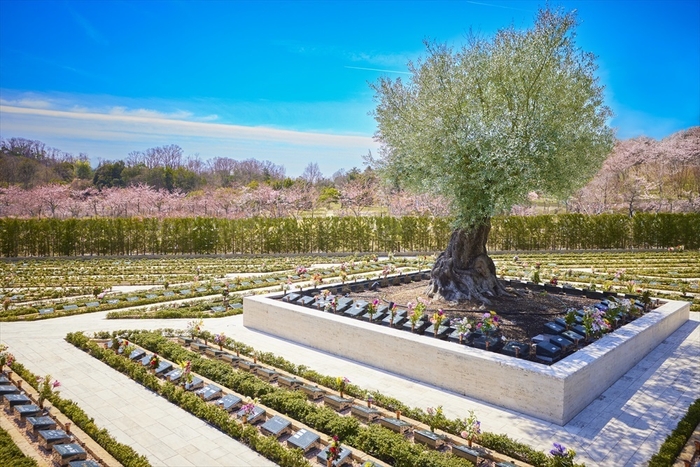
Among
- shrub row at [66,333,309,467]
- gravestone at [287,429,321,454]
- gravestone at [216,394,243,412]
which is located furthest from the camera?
gravestone at [216,394,243,412]

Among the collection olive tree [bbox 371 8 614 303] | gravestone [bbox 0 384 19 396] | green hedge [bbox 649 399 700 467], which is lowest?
gravestone [bbox 0 384 19 396]

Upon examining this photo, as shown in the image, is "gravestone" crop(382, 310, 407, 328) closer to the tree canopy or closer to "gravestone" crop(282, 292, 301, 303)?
the tree canopy

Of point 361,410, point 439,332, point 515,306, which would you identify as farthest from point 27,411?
point 515,306

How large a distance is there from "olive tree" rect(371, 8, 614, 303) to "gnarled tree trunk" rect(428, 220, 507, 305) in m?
0.03

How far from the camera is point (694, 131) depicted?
48469 millimetres

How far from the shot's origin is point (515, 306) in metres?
11.7

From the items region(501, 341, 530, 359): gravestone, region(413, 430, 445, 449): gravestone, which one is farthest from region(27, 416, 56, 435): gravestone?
region(501, 341, 530, 359): gravestone

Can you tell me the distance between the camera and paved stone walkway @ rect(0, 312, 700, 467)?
20.9ft

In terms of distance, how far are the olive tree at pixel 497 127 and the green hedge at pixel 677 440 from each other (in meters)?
5.00

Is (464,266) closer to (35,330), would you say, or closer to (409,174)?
(409,174)

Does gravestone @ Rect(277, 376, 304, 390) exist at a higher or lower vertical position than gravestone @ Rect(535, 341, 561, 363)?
Answer: lower

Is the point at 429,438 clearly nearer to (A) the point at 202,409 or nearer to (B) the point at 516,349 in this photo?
(B) the point at 516,349

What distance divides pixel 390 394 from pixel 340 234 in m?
20.2

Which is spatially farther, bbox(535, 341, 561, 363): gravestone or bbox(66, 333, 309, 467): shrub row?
bbox(535, 341, 561, 363): gravestone
